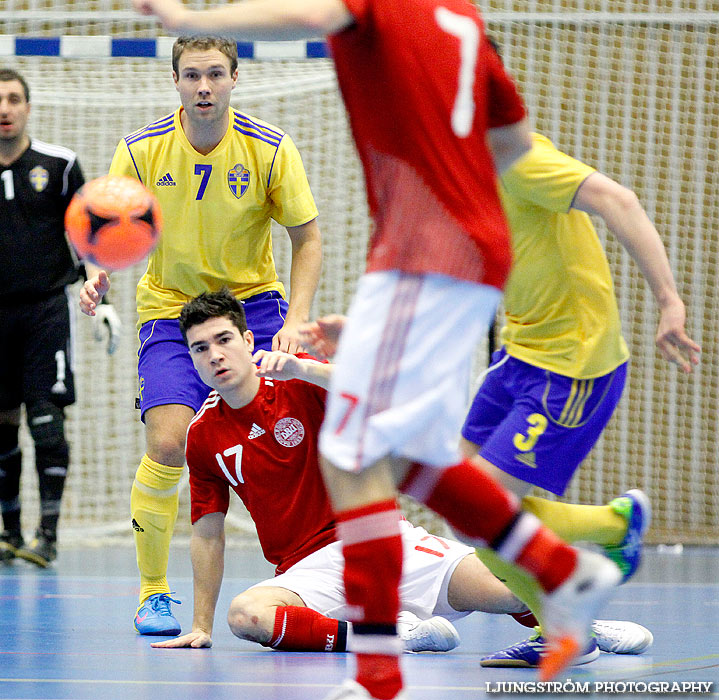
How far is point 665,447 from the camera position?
9.05m

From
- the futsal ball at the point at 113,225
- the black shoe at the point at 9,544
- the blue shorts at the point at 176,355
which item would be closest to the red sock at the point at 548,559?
the futsal ball at the point at 113,225

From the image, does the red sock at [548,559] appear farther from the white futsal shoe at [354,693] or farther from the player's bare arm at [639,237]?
the player's bare arm at [639,237]

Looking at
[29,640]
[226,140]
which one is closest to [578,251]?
[226,140]

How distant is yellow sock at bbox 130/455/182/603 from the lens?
13.1ft

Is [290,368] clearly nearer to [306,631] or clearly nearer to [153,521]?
[306,631]

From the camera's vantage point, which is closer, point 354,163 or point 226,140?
point 226,140

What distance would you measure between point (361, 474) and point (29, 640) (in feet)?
6.73

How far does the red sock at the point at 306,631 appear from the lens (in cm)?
348

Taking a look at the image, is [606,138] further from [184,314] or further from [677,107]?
[184,314]

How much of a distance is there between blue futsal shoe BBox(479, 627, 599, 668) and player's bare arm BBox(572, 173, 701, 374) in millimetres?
877

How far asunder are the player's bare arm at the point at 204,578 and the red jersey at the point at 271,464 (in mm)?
66

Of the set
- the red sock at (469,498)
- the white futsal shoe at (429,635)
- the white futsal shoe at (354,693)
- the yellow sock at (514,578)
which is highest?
the red sock at (469,498)

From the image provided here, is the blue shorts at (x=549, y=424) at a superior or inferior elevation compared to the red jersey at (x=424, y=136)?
inferior

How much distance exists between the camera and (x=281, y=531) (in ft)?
12.3
